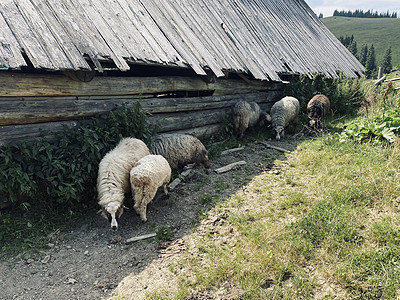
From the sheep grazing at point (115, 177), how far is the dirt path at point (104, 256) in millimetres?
398

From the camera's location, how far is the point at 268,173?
22.3 ft

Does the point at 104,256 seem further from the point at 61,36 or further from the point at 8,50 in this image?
the point at 61,36

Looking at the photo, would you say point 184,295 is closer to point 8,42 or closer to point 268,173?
point 268,173

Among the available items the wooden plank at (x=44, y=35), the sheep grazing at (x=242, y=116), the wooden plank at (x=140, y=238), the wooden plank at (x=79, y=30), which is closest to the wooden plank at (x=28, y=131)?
the wooden plank at (x=44, y=35)

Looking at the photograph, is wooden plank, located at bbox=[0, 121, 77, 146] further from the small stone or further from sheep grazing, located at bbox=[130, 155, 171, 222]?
the small stone

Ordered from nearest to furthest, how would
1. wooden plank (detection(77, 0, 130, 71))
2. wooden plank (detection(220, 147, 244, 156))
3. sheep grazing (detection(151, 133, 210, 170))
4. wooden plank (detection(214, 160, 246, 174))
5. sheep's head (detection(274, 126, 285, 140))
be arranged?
wooden plank (detection(77, 0, 130, 71)) < sheep grazing (detection(151, 133, 210, 170)) < wooden plank (detection(214, 160, 246, 174)) < wooden plank (detection(220, 147, 244, 156)) < sheep's head (detection(274, 126, 285, 140))

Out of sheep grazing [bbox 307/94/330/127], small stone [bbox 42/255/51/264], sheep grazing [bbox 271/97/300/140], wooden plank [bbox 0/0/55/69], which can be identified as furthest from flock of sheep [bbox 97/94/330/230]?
sheep grazing [bbox 307/94/330/127]

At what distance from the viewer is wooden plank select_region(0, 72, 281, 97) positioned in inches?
180

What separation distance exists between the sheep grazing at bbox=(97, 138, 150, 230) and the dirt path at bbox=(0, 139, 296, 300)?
0.40 metres

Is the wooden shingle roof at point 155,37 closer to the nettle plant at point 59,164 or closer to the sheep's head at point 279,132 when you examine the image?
the nettle plant at point 59,164

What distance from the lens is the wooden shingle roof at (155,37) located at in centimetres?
466

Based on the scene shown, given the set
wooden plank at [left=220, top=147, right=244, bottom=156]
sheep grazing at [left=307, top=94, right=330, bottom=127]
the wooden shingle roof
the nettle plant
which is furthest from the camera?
sheep grazing at [left=307, top=94, right=330, bottom=127]

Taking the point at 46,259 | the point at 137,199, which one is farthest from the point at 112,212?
the point at 46,259

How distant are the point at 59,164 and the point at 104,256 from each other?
1694 mm
